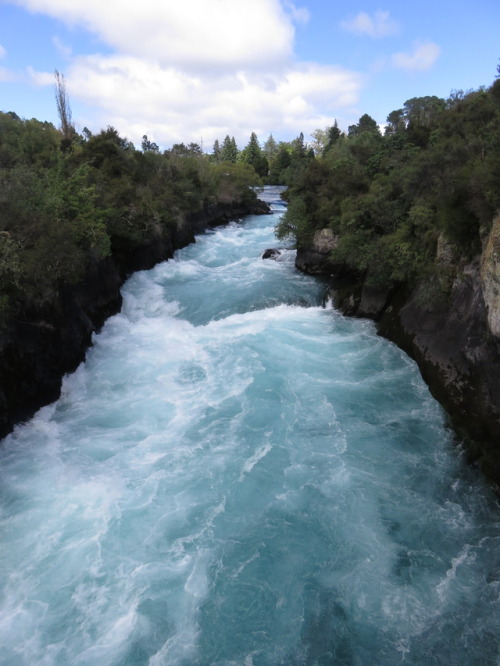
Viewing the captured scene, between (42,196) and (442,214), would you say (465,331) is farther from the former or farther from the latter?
(42,196)

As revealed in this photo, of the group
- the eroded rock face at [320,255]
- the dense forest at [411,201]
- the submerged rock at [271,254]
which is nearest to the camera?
the dense forest at [411,201]

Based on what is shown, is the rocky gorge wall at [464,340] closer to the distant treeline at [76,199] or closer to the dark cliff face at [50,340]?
the dark cliff face at [50,340]

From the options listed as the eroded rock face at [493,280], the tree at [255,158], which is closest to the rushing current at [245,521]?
the eroded rock face at [493,280]

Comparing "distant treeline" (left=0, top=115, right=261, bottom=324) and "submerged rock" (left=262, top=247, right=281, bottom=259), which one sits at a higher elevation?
"distant treeline" (left=0, top=115, right=261, bottom=324)

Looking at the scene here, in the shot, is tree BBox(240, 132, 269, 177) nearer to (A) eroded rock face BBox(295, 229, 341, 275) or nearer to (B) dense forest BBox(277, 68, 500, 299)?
(B) dense forest BBox(277, 68, 500, 299)

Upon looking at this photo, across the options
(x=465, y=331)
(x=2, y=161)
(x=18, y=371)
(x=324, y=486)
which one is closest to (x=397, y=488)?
(x=324, y=486)

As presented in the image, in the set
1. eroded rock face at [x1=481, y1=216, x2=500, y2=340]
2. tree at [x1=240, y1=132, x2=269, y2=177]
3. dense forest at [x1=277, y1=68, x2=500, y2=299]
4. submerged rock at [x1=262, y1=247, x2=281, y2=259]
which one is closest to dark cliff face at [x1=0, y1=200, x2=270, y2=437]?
dense forest at [x1=277, y1=68, x2=500, y2=299]
